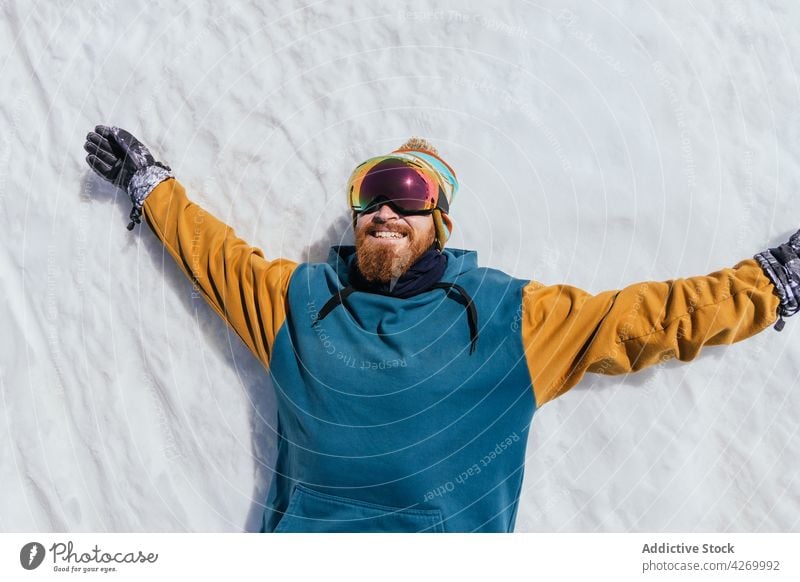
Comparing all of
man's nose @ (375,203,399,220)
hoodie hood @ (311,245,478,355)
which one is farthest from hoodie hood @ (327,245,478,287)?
man's nose @ (375,203,399,220)

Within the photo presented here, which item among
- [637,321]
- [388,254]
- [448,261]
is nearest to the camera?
[637,321]

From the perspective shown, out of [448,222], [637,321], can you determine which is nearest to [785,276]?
[637,321]

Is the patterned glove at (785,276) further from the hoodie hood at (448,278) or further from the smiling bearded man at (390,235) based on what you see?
the smiling bearded man at (390,235)

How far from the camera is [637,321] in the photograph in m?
2.70

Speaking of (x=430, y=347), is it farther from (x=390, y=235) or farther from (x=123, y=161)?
(x=123, y=161)

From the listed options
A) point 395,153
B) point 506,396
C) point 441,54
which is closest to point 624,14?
point 441,54

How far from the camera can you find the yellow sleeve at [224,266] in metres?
3.10

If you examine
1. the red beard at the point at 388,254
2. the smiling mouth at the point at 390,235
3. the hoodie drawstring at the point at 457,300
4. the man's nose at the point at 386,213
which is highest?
the man's nose at the point at 386,213

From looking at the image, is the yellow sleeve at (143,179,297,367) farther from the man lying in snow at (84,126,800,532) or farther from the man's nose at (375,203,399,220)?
the man's nose at (375,203,399,220)

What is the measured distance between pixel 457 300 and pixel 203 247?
3.59 feet

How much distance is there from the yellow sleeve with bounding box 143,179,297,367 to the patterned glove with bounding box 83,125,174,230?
0.26 feet

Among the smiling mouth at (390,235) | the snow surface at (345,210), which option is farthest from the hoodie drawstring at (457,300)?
the snow surface at (345,210)

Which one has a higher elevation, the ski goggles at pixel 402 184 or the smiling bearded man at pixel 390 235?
the ski goggles at pixel 402 184

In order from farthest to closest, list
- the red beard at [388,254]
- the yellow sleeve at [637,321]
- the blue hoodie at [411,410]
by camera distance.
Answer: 1. the red beard at [388,254]
2. the blue hoodie at [411,410]
3. the yellow sleeve at [637,321]
